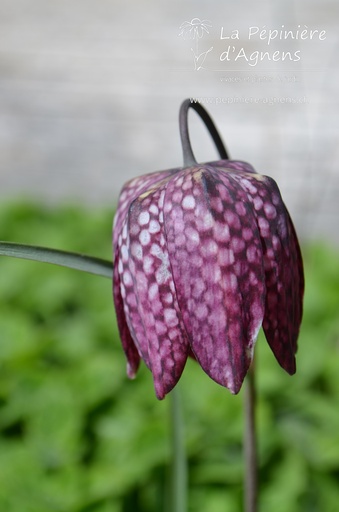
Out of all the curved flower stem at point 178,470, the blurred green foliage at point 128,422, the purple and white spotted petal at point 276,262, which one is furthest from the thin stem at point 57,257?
the blurred green foliage at point 128,422

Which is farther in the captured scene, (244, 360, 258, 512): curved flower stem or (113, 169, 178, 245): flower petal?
(244, 360, 258, 512): curved flower stem

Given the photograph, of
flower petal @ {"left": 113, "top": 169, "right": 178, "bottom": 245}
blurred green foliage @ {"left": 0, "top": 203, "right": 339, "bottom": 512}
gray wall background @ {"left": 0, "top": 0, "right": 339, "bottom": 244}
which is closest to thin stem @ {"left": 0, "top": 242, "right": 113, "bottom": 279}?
flower petal @ {"left": 113, "top": 169, "right": 178, "bottom": 245}

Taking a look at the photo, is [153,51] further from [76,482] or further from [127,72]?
[76,482]

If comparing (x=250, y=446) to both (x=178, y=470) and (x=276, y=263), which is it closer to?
(x=178, y=470)

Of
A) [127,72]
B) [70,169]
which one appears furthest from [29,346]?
[127,72]

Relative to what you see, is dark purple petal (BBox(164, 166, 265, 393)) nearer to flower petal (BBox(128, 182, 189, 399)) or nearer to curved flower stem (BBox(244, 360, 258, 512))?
flower petal (BBox(128, 182, 189, 399))

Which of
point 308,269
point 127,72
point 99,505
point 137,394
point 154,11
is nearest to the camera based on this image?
point 99,505
